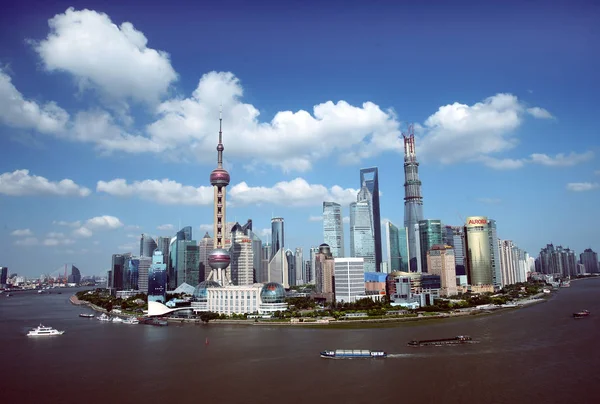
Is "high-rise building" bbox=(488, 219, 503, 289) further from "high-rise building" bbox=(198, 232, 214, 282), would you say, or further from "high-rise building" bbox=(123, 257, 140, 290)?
"high-rise building" bbox=(123, 257, 140, 290)

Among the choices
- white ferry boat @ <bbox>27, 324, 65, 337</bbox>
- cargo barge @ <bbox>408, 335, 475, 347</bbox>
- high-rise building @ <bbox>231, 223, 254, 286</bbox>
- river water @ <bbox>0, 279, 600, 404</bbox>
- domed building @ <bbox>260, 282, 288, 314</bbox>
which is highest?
high-rise building @ <bbox>231, 223, 254, 286</bbox>

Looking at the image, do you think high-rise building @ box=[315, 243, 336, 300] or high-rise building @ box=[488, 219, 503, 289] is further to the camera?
high-rise building @ box=[488, 219, 503, 289]

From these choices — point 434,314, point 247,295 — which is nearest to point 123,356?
point 247,295

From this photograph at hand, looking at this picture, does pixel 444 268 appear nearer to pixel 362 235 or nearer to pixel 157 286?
pixel 362 235

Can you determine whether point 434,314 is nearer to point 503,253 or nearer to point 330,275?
point 330,275

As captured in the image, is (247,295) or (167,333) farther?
(247,295)

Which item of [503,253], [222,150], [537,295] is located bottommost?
[537,295]

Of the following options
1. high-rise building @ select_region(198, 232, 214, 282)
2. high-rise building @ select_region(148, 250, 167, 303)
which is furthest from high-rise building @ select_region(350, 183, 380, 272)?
high-rise building @ select_region(148, 250, 167, 303)

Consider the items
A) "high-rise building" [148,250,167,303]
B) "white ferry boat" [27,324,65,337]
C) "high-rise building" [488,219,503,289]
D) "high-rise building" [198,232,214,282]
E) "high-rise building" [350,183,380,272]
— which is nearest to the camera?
"white ferry boat" [27,324,65,337]
